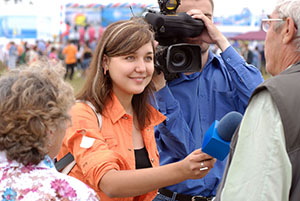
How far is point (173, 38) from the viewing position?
264 centimetres

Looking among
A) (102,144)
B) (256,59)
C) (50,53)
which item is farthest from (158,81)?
(256,59)

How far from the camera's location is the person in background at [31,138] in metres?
1.58

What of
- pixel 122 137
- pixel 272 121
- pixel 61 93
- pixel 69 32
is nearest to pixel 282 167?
pixel 272 121

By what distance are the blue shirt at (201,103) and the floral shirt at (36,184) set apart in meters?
1.18

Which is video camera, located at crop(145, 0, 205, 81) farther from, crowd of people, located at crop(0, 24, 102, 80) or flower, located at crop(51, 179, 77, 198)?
crowd of people, located at crop(0, 24, 102, 80)

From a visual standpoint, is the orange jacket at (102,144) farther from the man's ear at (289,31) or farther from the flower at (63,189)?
the man's ear at (289,31)

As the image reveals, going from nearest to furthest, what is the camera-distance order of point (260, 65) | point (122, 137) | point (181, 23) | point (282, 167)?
point (282, 167), point (122, 137), point (181, 23), point (260, 65)

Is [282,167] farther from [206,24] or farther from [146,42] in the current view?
[206,24]

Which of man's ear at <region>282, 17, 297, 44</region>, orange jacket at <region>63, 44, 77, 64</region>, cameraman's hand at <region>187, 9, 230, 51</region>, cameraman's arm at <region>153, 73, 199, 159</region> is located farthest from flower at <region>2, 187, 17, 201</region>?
orange jacket at <region>63, 44, 77, 64</region>

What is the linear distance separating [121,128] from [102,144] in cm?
24

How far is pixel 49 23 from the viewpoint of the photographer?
2662 cm

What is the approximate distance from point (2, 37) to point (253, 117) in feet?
85.0

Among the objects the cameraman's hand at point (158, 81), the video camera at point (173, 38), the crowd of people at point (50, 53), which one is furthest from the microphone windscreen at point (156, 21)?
the crowd of people at point (50, 53)

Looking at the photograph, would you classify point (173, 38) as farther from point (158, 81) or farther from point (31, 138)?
point (31, 138)
